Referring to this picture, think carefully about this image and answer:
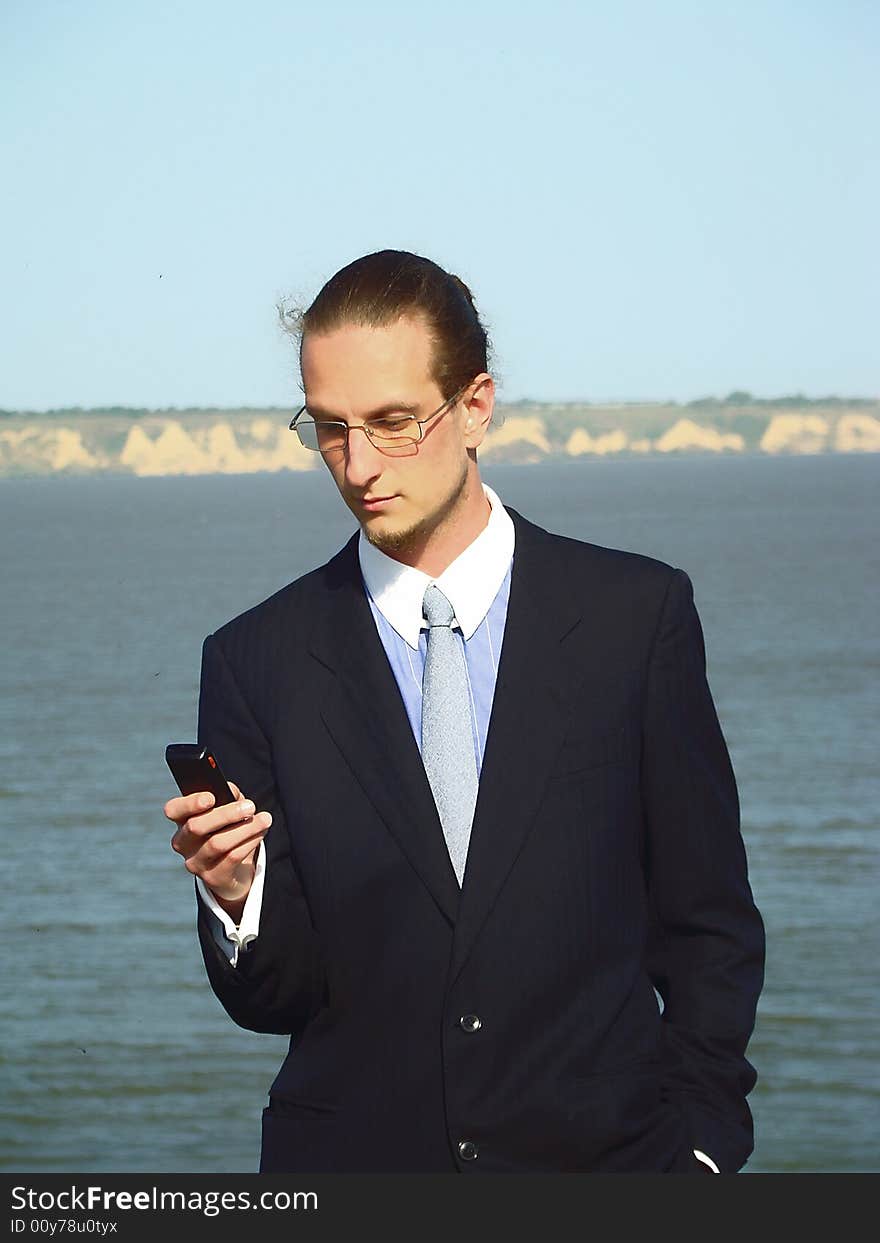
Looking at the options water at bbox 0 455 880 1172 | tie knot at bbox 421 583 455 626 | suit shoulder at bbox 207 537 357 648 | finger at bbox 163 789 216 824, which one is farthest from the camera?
water at bbox 0 455 880 1172

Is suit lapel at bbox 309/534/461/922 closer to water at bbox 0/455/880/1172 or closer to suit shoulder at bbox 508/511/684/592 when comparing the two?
suit shoulder at bbox 508/511/684/592

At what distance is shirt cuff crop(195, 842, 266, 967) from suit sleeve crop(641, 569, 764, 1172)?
72 centimetres

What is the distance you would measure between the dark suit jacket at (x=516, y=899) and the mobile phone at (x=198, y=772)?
262 millimetres

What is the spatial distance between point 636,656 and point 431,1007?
742 mm

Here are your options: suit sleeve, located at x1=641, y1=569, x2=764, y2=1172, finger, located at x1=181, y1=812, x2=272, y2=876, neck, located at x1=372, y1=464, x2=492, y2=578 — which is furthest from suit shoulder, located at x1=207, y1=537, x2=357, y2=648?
suit sleeve, located at x1=641, y1=569, x2=764, y2=1172

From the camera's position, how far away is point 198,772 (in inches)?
131

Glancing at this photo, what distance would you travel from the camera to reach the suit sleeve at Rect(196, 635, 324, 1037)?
3541mm

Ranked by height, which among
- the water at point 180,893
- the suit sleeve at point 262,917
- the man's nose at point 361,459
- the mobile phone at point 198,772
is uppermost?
the man's nose at point 361,459

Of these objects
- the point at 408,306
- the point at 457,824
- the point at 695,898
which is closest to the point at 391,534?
the point at 408,306

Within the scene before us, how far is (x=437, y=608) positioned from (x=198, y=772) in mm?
610

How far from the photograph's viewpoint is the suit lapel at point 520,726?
11.4 ft

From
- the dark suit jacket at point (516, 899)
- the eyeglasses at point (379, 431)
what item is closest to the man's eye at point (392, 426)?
the eyeglasses at point (379, 431)

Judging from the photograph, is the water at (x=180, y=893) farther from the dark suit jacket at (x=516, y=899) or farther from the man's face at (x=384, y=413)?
the man's face at (x=384, y=413)

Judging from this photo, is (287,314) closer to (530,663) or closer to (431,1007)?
(530,663)
